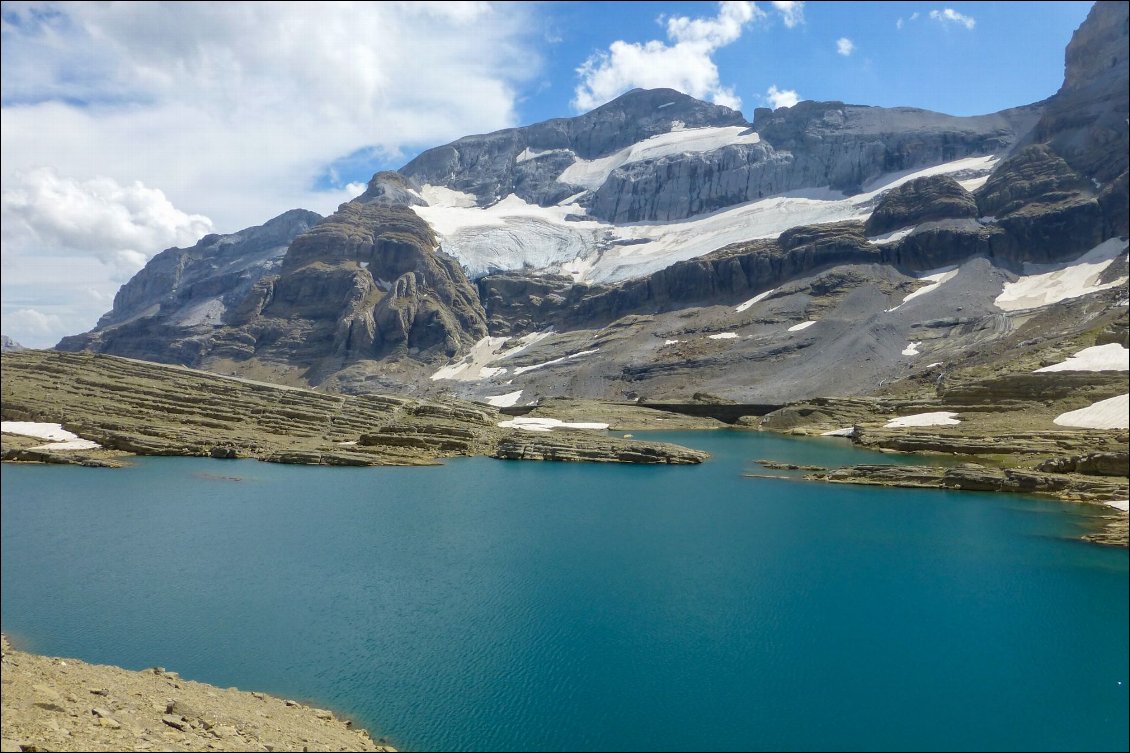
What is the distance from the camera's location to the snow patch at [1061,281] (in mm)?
129125

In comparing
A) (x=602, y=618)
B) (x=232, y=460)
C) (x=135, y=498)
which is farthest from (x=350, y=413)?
(x=602, y=618)

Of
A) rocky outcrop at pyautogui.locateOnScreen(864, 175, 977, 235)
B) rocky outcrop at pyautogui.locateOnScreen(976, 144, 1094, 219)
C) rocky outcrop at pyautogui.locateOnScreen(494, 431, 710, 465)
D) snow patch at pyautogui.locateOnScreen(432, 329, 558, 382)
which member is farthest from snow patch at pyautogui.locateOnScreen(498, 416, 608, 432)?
rocky outcrop at pyautogui.locateOnScreen(976, 144, 1094, 219)

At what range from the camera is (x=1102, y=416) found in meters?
68.5

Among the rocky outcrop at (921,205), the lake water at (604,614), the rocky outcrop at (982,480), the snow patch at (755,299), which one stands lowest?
the lake water at (604,614)

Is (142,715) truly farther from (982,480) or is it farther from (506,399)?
(506,399)

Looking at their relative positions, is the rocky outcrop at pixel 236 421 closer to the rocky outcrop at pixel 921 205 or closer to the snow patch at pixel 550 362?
the snow patch at pixel 550 362

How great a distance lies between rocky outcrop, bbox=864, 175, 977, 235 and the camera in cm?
16475

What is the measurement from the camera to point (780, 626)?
24797 millimetres

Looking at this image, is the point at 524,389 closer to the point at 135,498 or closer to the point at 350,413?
the point at 350,413

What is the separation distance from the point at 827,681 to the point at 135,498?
129 ft

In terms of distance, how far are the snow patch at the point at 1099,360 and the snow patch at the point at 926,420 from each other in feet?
43.1

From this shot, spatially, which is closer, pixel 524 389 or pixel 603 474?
pixel 603 474

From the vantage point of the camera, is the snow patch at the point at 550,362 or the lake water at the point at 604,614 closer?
the lake water at the point at 604,614

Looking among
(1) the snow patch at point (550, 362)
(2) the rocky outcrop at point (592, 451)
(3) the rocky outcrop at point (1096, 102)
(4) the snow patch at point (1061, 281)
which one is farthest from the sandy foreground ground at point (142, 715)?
(3) the rocky outcrop at point (1096, 102)
